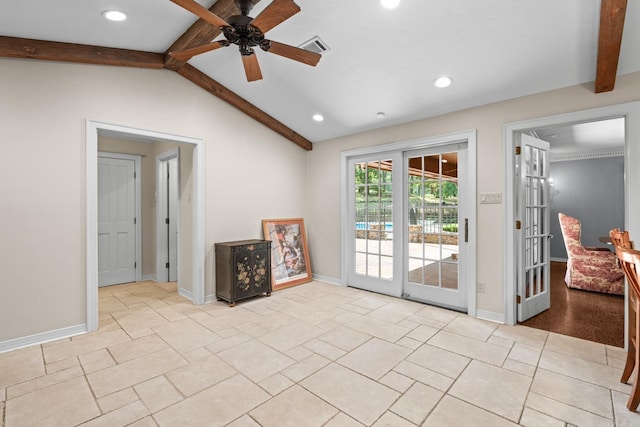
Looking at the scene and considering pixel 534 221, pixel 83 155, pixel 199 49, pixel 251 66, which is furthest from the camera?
pixel 534 221

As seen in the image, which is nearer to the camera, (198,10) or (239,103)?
(198,10)

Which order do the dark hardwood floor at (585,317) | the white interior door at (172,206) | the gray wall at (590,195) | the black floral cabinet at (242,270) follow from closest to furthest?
the dark hardwood floor at (585,317)
the black floral cabinet at (242,270)
the white interior door at (172,206)
the gray wall at (590,195)

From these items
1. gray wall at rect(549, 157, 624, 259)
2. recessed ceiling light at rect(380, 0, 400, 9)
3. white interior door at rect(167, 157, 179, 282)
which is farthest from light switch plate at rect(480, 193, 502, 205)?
gray wall at rect(549, 157, 624, 259)

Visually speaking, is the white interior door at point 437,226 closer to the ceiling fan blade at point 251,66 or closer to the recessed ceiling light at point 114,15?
the ceiling fan blade at point 251,66

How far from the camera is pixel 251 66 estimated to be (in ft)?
8.94

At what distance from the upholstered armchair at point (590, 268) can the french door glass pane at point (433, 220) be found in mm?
2456

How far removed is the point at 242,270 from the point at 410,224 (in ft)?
7.72

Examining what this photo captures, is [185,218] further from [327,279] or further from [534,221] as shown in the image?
[534,221]

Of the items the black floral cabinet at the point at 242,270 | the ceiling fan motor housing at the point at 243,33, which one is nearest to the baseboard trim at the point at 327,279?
the black floral cabinet at the point at 242,270

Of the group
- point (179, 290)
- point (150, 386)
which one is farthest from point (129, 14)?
point (179, 290)

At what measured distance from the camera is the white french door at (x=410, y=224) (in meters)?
3.78

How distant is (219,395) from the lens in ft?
6.81

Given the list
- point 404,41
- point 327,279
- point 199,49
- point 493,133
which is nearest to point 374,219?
point 327,279

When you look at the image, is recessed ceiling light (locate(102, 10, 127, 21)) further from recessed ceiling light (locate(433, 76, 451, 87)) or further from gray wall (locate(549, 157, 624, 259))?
gray wall (locate(549, 157, 624, 259))
